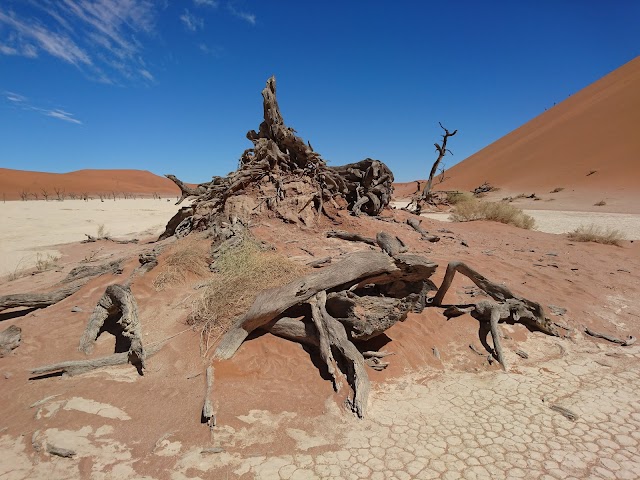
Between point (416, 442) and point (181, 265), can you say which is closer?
point (416, 442)

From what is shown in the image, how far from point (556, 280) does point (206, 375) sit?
5.99m

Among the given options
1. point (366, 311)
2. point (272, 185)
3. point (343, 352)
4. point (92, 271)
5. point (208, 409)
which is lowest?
point (208, 409)

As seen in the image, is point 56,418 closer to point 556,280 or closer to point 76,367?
point 76,367

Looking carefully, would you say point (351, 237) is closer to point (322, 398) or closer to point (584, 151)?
point (322, 398)

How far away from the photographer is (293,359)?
3766 mm

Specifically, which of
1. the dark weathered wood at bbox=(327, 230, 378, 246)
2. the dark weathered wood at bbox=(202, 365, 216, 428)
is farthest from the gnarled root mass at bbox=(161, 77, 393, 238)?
the dark weathered wood at bbox=(202, 365, 216, 428)

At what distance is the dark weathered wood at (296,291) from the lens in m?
3.73

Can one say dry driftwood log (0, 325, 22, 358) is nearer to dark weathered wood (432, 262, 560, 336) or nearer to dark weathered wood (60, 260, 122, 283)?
dark weathered wood (60, 260, 122, 283)

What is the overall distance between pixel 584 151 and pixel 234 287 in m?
41.5

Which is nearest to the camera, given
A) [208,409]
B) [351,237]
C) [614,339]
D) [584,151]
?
[208,409]

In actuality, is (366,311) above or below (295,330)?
above

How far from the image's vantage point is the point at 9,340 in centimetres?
413

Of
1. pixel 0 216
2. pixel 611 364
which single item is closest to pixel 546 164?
pixel 611 364

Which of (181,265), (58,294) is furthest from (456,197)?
(58,294)
